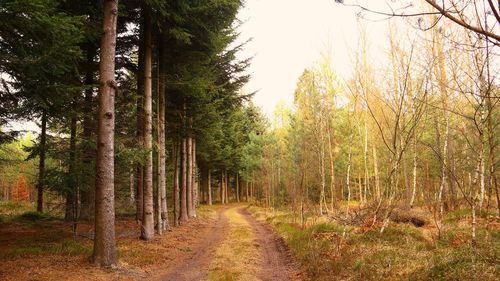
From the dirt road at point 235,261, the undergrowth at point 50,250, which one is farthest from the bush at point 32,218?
the dirt road at point 235,261

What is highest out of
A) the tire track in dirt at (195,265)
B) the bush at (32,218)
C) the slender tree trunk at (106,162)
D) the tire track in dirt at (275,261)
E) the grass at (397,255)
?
the slender tree trunk at (106,162)

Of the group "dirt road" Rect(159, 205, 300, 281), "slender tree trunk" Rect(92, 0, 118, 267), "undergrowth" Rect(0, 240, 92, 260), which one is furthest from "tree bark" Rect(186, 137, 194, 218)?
"slender tree trunk" Rect(92, 0, 118, 267)

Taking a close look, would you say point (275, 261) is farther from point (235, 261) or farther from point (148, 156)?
point (148, 156)

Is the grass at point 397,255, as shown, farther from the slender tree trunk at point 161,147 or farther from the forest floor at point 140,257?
the slender tree trunk at point 161,147

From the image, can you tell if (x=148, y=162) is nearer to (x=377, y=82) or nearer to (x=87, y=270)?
(x=87, y=270)

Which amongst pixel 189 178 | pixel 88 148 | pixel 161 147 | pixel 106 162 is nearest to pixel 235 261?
pixel 106 162

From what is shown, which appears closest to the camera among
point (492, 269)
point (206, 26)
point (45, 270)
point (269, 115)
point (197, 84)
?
point (492, 269)

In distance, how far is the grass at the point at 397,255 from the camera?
6.55 metres

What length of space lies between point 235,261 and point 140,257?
2.73 meters

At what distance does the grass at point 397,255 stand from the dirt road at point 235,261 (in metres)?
0.61

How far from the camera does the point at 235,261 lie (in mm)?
10578

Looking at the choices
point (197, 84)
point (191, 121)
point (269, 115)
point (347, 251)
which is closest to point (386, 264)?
point (347, 251)

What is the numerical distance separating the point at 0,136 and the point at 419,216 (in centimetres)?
1661

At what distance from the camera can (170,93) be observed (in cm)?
1995
